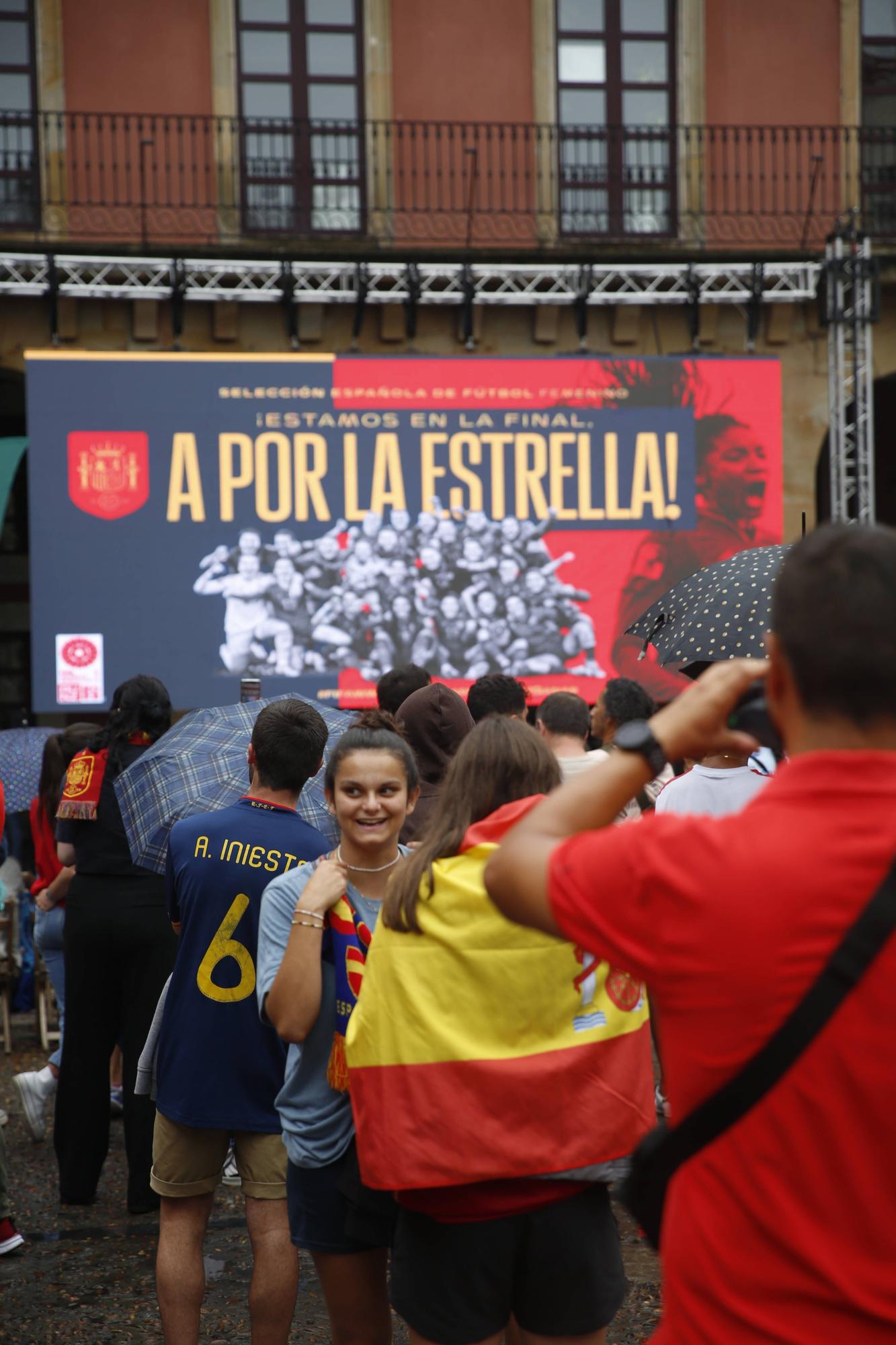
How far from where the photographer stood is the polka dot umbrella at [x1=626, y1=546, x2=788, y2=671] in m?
4.99

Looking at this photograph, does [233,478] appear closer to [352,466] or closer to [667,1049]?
[352,466]

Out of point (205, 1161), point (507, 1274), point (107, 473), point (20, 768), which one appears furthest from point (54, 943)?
point (107, 473)

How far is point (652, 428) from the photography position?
14.4m

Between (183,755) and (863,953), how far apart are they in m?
3.39

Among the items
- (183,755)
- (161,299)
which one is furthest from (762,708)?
(161,299)

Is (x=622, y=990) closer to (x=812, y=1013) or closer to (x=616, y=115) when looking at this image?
(x=812, y=1013)

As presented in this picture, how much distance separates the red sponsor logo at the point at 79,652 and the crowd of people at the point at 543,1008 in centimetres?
889

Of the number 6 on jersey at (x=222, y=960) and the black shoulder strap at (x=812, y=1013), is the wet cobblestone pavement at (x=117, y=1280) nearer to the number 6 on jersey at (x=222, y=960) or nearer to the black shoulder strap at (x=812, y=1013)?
the number 6 on jersey at (x=222, y=960)

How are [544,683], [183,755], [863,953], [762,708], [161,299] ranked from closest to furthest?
[863,953]
[762,708]
[183,755]
[544,683]
[161,299]

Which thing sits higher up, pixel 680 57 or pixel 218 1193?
pixel 680 57

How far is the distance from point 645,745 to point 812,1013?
348 mm

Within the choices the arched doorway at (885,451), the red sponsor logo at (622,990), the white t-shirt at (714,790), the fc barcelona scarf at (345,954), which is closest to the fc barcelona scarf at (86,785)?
the white t-shirt at (714,790)

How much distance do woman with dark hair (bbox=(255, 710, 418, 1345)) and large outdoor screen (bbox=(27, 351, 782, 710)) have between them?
1064 centimetres

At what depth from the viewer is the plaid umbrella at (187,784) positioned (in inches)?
179
